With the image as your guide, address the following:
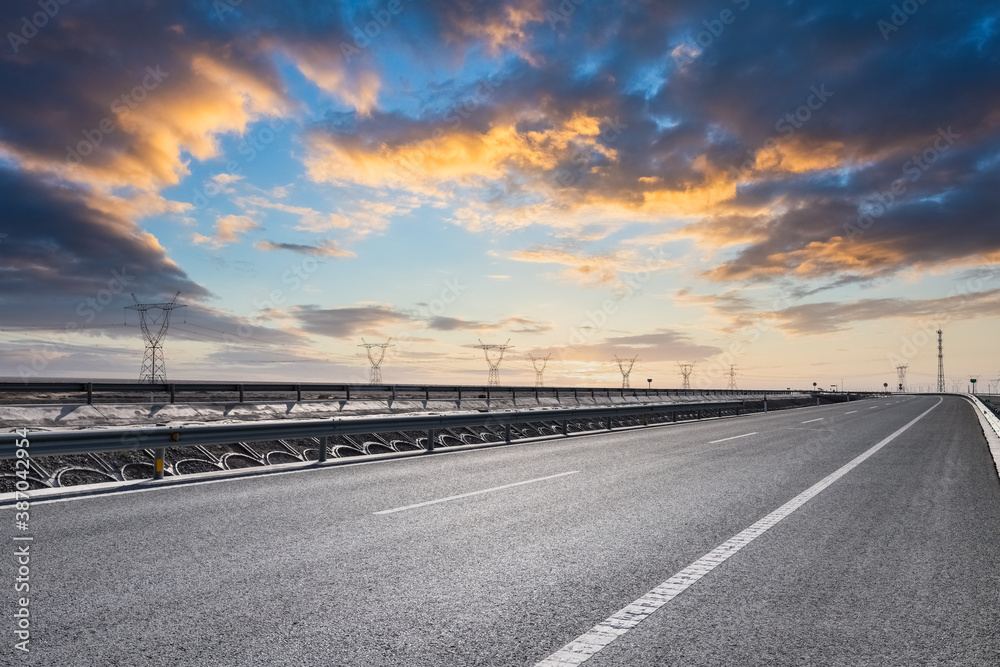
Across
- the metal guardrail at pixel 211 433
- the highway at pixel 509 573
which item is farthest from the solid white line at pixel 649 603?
the metal guardrail at pixel 211 433

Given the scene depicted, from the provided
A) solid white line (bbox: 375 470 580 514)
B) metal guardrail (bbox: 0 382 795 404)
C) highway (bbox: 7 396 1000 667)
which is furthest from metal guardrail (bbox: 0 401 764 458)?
metal guardrail (bbox: 0 382 795 404)

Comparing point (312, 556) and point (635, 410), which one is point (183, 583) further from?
point (635, 410)

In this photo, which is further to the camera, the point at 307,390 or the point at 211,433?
the point at 307,390

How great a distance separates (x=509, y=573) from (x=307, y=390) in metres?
27.0

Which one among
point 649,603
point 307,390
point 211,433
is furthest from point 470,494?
point 307,390

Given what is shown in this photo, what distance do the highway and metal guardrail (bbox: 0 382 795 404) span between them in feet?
54.6

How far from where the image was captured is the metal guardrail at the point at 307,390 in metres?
22.5

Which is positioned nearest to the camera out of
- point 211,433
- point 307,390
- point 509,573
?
point 509,573

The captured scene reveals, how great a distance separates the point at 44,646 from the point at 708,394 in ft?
224

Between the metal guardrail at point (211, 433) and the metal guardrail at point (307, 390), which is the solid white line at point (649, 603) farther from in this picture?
the metal guardrail at point (307, 390)

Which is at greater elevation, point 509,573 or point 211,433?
point 211,433

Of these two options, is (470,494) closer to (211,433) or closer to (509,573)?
(509,573)

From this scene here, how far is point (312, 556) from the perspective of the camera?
5488 mm

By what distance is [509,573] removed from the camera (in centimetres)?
502
